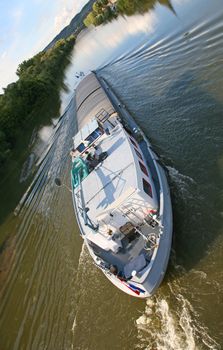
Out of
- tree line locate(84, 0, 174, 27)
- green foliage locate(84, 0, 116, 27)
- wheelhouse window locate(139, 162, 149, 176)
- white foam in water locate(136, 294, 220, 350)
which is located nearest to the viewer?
white foam in water locate(136, 294, 220, 350)

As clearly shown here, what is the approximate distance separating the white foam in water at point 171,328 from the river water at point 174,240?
46 mm

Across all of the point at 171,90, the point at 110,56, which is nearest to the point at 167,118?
the point at 171,90

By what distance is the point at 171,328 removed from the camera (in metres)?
15.2

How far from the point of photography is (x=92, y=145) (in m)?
26.7

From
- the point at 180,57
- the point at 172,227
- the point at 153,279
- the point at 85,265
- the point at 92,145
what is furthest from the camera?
the point at 180,57

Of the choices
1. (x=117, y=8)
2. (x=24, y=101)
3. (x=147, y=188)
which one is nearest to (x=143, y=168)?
(x=147, y=188)

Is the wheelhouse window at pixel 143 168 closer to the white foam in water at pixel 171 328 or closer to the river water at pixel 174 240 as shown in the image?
the river water at pixel 174 240

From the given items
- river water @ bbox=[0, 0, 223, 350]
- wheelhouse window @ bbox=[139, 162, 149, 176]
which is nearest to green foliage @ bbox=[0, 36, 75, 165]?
river water @ bbox=[0, 0, 223, 350]

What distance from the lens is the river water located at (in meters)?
16.1

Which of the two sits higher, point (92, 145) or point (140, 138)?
point (92, 145)

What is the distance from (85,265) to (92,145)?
956cm

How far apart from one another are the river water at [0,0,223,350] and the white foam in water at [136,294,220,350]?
5 centimetres

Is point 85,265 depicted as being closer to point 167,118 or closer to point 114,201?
point 114,201

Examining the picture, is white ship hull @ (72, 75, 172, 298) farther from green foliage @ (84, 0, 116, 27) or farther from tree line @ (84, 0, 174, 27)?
green foliage @ (84, 0, 116, 27)
